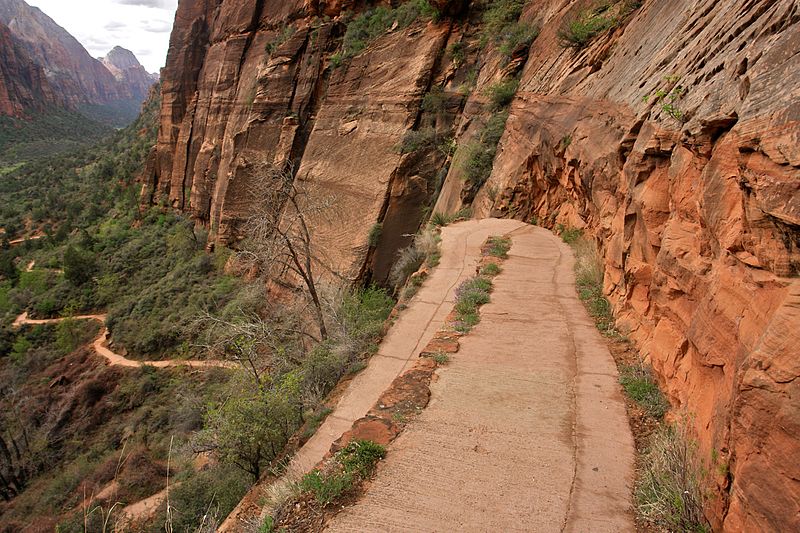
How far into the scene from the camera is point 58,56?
523 ft

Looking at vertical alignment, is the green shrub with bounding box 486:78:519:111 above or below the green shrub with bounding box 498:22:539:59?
below

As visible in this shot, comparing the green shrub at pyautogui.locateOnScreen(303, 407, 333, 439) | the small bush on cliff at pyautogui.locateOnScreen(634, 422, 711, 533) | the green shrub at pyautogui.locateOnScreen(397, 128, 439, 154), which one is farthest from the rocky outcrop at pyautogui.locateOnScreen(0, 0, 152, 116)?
the small bush on cliff at pyautogui.locateOnScreen(634, 422, 711, 533)

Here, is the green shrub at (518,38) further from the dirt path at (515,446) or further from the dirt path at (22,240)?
the dirt path at (22,240)

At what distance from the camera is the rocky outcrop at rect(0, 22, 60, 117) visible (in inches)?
3223

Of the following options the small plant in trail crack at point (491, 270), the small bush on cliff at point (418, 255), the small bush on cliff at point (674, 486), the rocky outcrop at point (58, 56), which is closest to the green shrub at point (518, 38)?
the small bush on cliff at point (418, 255)

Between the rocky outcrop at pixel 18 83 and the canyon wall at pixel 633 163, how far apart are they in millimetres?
90848

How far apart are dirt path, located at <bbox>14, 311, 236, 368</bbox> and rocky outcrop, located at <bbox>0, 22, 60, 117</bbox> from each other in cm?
8227

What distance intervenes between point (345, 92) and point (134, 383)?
14.1 metres

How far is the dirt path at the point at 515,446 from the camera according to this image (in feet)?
9.66

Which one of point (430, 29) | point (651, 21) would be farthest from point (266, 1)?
point (651, 21)

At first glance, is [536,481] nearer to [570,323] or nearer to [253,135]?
[570,323]

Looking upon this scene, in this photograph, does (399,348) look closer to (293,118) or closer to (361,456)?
(361,456)

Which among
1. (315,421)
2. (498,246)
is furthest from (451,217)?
(315,421)

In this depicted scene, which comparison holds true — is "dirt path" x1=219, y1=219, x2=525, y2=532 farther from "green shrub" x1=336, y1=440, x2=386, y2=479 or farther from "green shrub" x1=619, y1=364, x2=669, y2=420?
"green shrub" x1=619, y1=364, x2=669, y2=420
